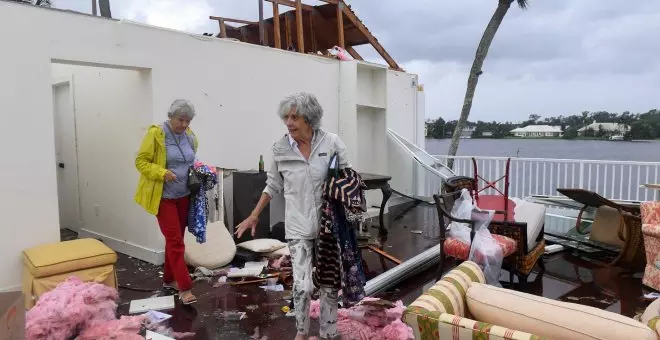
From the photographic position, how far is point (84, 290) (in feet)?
10.9

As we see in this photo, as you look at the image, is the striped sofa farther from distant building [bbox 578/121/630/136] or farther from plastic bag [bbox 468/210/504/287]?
distant building [bbox 578/121/630/136]

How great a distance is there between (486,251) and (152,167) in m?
2.64

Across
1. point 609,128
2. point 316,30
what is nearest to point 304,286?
point 316,30

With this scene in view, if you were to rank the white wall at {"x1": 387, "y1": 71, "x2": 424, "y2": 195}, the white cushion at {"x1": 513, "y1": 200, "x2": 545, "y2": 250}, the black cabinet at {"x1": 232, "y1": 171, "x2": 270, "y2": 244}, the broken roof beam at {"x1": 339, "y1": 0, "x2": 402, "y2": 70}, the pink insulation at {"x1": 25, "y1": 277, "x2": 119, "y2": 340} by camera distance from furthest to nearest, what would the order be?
the broken roof beam at {"x1": 339, "y1": 0, "x2": 402, "y2": 70} < the white wall at {"x1": 387, "y1": 71, "x2": 424, "y2": 195} < the black cabinet at {"x1": 232, "y1": 171, "x2": 270, "y2": 244} < the white cushion at {"x1": 513, "y1": 200, "x2": 545, "y2": 250} < the pink insulation at {"x1": 25, "y1": 277, "x2": 119, "y2": 340}

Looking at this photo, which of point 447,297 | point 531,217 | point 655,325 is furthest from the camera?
point 531,217

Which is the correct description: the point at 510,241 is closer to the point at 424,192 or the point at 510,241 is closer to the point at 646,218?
the point at 646,218

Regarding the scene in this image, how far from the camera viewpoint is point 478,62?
11.6 m

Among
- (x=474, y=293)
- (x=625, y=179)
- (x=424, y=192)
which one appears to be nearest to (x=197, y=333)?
(x=474, y=293)

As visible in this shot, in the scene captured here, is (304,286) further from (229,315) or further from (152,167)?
(152,167)

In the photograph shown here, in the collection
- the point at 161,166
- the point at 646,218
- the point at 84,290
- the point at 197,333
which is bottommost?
the point at 197,333

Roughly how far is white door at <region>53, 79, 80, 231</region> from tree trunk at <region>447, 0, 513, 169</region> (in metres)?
8.60

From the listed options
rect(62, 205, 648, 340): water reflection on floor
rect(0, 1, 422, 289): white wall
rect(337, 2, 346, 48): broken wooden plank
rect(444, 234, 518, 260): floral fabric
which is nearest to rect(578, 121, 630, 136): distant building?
rect(62, 205, 648, 340): water reflection on floor

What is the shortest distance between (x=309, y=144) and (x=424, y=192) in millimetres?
6124

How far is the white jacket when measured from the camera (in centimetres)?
282
